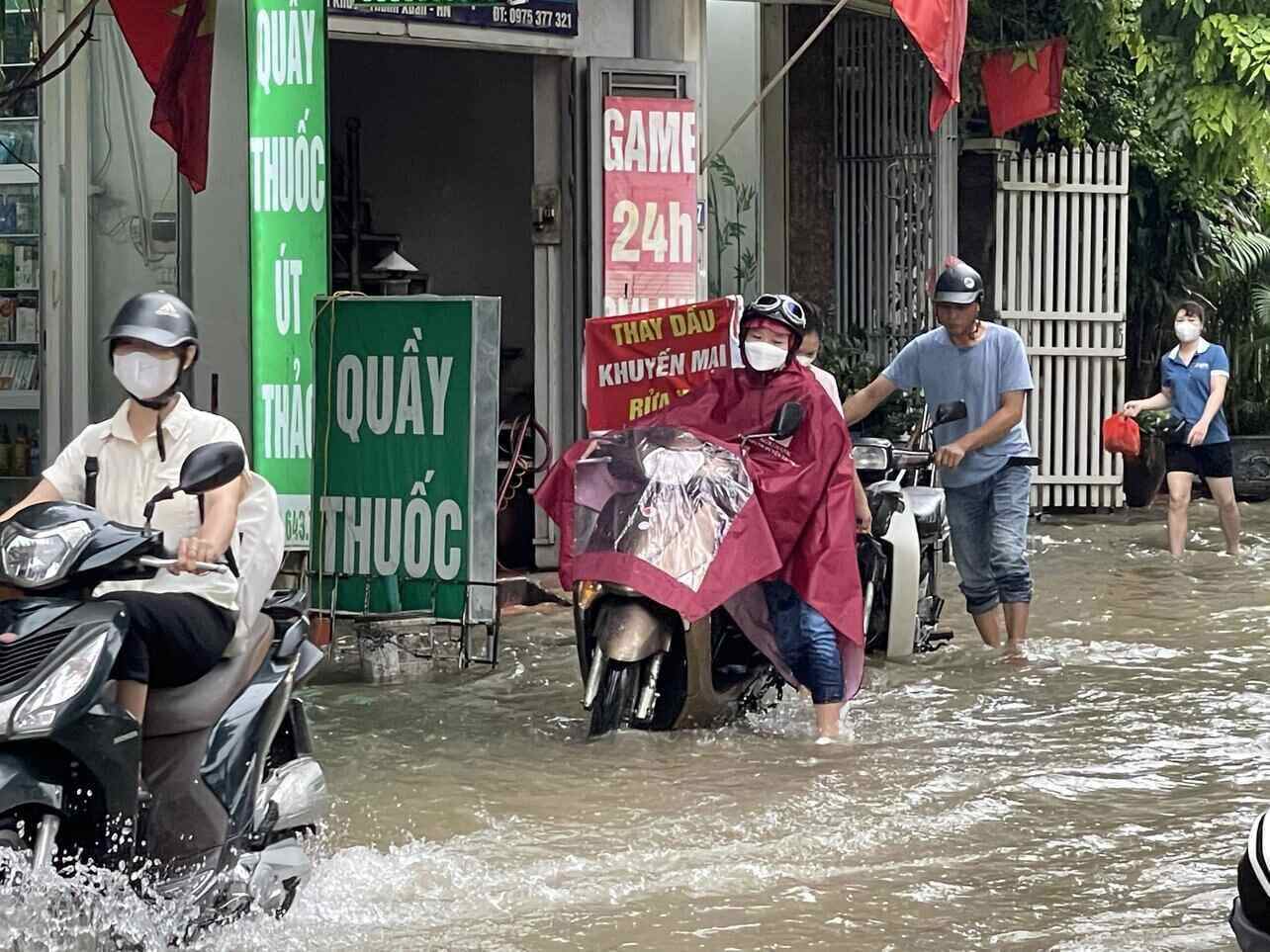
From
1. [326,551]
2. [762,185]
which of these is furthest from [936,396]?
[762,185]

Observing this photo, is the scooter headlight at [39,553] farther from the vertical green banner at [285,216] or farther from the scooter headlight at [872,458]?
the scooter headlight at [872,458]

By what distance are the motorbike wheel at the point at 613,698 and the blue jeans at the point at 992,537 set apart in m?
2.62

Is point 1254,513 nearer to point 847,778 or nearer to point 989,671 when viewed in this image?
point 989,671

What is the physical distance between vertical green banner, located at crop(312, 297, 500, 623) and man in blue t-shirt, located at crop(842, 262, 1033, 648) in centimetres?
181

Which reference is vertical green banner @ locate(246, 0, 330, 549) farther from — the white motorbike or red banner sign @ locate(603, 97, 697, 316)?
red banner sign @ locate(603, 97, 697, 316)

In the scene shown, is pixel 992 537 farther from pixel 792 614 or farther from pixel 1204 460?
pixel 1204 460

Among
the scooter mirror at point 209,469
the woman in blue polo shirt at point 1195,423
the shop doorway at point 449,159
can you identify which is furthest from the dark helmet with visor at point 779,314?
the shop doorway at point 449,159

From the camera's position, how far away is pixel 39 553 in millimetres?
4195

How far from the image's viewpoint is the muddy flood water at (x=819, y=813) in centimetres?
510

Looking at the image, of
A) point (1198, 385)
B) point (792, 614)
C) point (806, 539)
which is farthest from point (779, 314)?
point (1198, 385)

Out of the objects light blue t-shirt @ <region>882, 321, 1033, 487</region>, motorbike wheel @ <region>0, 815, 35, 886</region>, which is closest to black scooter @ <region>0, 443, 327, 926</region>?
motorbike wheel @ <region>0, 815, 35, 886</region>

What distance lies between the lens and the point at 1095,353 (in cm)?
1504

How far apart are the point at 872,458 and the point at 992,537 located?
2.26 ft

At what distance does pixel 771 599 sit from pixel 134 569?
3.47 meters
